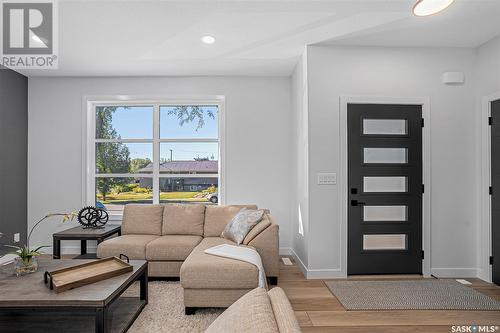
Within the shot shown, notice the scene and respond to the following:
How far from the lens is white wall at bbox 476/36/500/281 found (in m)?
3.37

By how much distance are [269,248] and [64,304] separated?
1946 millimetres

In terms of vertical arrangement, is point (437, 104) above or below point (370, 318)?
above

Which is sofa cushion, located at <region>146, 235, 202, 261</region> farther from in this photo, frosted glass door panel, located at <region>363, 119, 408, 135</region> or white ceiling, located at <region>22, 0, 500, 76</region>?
frosted glass door panel, located at <region>363, 119, 408, 135</region>

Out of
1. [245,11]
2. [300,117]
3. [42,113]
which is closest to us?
[245,11]

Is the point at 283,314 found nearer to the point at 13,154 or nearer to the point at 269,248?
the point at 269,248

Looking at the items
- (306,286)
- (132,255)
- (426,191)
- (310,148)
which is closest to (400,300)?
(306,286)

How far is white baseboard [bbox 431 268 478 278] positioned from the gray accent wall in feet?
18.2

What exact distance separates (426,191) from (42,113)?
217 inches

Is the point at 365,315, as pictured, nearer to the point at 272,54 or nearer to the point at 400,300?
the point at 400,300

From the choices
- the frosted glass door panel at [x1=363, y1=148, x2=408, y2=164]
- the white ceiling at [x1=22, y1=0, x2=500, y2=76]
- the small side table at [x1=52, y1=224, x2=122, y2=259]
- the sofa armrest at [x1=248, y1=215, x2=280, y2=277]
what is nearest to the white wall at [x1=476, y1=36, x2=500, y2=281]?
the white ceiling at [x1=22, y1=0, x2=500, y2=76]

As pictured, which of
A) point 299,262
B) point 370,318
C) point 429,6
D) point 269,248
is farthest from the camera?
point 299,262

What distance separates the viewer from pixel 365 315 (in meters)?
2.54

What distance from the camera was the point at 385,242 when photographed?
3545 millimetres

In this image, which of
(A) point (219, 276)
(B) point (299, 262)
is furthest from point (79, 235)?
(B) point (299, 262)
